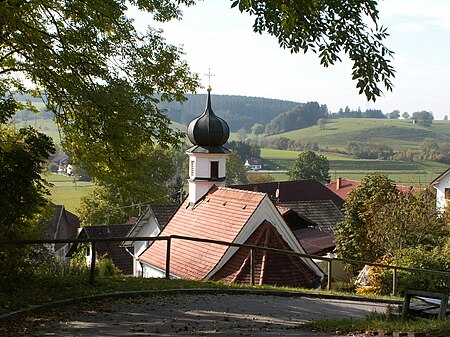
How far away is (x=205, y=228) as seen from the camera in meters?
26.4

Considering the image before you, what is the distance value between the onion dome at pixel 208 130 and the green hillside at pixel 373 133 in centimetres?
11539

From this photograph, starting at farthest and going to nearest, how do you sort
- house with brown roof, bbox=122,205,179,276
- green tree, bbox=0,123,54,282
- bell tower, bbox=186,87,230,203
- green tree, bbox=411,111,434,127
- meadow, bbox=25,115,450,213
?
green tree, bbox=411,111,434,127 < meadow, bbox=25,115,450,213 < house with brown roof, bbox=122,205,179,276 < bell tower, bbox=186,87,230,203 < green tree, bbox=0,123,54,282

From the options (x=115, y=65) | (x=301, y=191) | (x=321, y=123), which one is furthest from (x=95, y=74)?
(x=321, y=123)

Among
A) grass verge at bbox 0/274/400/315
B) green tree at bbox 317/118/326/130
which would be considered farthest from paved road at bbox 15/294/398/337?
green tree at bbox 317/118/326/130

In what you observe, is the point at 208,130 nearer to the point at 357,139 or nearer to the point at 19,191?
the point at 19,191

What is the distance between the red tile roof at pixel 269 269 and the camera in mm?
21812

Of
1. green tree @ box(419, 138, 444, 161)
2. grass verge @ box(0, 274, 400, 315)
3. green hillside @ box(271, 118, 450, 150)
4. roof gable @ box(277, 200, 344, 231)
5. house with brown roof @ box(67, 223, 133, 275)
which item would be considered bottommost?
house with brown roof @ box(67, 223, 133, 275)

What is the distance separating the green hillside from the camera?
519 feet

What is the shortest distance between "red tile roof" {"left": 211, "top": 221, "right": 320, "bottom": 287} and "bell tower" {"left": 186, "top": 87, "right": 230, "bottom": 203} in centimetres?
1060

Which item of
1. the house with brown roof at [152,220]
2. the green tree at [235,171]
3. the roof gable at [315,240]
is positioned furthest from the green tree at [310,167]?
the house with brown roof at [152,220]

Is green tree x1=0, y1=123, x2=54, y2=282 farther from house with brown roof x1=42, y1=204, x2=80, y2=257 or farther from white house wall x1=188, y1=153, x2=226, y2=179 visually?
house with brown roof x1=42, y1=204, x2=80, y2=257

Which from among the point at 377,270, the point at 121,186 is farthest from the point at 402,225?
the point at 121,186

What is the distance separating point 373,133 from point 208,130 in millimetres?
139217

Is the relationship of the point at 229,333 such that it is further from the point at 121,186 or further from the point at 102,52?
the point at 102,52
